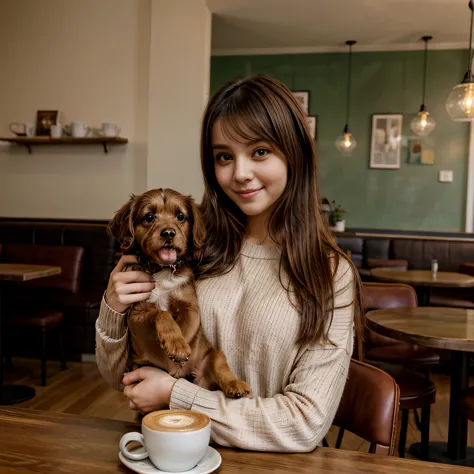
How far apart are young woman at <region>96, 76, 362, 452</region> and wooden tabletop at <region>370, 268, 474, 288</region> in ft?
9.72

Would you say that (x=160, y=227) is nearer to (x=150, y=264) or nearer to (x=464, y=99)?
(x=150, y=264)

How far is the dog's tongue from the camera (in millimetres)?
1290

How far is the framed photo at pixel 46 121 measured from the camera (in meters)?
5.68

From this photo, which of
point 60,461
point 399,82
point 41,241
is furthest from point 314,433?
point 399,82

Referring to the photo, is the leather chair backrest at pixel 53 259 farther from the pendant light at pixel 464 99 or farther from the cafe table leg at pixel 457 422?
the pendant light at pixel 464 99

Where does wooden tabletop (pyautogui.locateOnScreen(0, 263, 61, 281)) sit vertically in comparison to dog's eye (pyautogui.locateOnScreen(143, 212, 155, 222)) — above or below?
below

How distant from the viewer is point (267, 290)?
1.19 meters

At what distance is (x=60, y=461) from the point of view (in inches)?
30.1

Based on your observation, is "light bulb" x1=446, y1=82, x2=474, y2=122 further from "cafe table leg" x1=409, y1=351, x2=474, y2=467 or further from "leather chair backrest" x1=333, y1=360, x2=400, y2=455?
"leather chair backrest" x1=333, y1=360, x2=400, y2=455

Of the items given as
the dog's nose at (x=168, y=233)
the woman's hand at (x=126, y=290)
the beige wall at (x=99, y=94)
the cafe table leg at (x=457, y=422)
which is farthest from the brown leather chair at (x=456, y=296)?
the woman's hand at (x=126, y=290)

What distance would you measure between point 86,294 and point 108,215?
136 centimetres

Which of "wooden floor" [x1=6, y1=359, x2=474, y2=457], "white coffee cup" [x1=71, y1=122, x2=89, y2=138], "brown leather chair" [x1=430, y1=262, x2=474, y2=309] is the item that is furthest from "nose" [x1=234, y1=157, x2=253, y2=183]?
"white coffee cup" [x1=71, y1=122, x2=89, y2=138]

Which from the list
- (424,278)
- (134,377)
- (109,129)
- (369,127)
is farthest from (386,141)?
(134,377)

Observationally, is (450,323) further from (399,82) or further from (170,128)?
(399,82)
